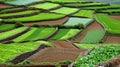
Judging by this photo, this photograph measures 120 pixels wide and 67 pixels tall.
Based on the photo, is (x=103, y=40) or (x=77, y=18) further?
(x=77, y=18)

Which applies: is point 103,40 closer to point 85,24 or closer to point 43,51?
point 85,24

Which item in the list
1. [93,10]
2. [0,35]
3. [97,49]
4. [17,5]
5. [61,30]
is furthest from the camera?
[93,10]

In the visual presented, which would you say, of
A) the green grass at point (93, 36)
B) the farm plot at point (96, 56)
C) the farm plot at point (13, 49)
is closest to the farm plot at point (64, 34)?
the green grass at point (93, 36)

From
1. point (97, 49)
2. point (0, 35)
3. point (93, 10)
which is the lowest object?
point (93, 10)

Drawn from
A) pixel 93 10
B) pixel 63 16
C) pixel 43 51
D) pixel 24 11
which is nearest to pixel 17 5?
pixel 24 11

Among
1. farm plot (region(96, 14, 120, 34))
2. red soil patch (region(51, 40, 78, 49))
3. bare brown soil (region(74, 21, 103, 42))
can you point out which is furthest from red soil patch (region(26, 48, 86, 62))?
farm plot (region(96, 14, 120, 34))

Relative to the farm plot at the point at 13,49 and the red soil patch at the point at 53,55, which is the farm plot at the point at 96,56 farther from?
the farm plot at the point at 13,49

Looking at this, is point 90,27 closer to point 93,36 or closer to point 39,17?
point 93,36
